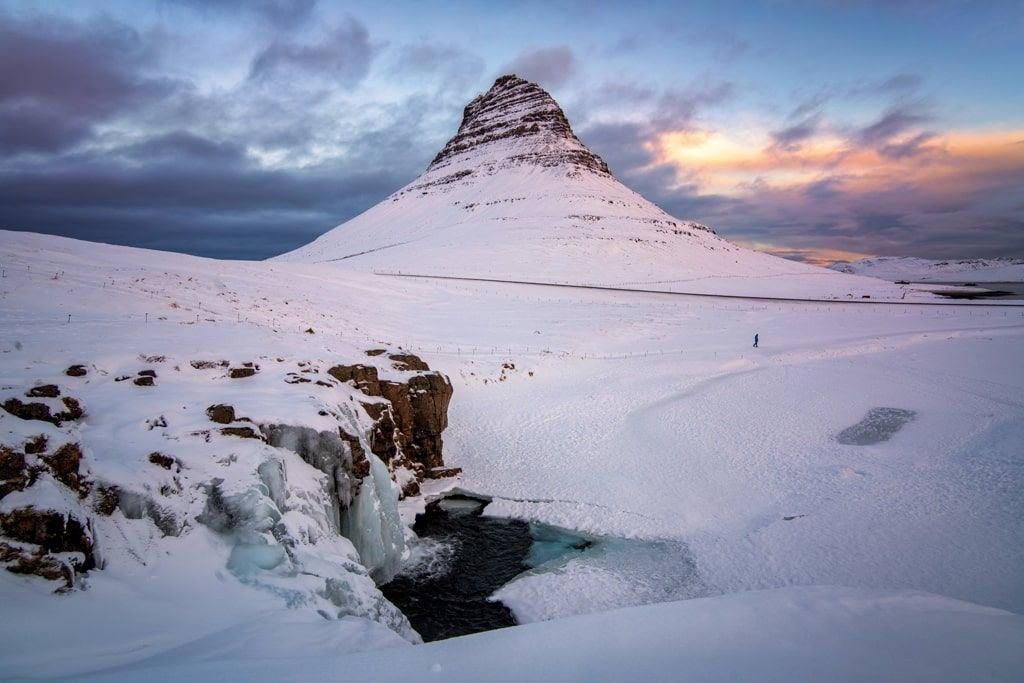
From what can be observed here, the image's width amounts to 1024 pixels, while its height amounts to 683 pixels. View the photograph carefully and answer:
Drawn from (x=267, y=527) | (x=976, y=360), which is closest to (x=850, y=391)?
(x=976, y=360)

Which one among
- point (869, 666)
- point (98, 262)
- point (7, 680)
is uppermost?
point (98, 262)

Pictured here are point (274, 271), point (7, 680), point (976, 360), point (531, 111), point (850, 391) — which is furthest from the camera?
point (531, 111)

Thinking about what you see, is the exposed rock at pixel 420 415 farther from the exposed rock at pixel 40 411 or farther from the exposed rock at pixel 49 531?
the exposed rock at pixel 49 531

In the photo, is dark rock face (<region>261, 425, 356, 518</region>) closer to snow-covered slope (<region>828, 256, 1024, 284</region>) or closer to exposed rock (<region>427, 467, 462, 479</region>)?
exposed rock (<region>427, 467, 462, 479</region>)

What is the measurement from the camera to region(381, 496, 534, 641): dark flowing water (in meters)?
11.2

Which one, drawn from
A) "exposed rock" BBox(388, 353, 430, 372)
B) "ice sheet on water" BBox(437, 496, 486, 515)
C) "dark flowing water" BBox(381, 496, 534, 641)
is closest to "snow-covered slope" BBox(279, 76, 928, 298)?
"exposed rock" BBox(388, 353, 430, 372)

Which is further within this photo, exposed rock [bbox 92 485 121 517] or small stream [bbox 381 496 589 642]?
small stream [bbox 381 496 589 642]

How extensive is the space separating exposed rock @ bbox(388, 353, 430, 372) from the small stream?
4.49 meters

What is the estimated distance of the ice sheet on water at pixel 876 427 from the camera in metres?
18.9

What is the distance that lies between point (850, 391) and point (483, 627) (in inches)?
797

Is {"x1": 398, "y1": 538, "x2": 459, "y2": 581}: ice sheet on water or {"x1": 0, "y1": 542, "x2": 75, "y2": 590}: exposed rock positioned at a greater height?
{"x1": 0, "y1": 542, "x2": 75, "y2": 590}: exposed rock

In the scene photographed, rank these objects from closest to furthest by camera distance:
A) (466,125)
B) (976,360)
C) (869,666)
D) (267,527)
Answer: (869,666), (267,527), (976,360), (466,125)

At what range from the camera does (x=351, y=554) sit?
10.6 metres

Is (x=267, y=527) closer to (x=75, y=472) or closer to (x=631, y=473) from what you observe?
(x=75, y=472)
